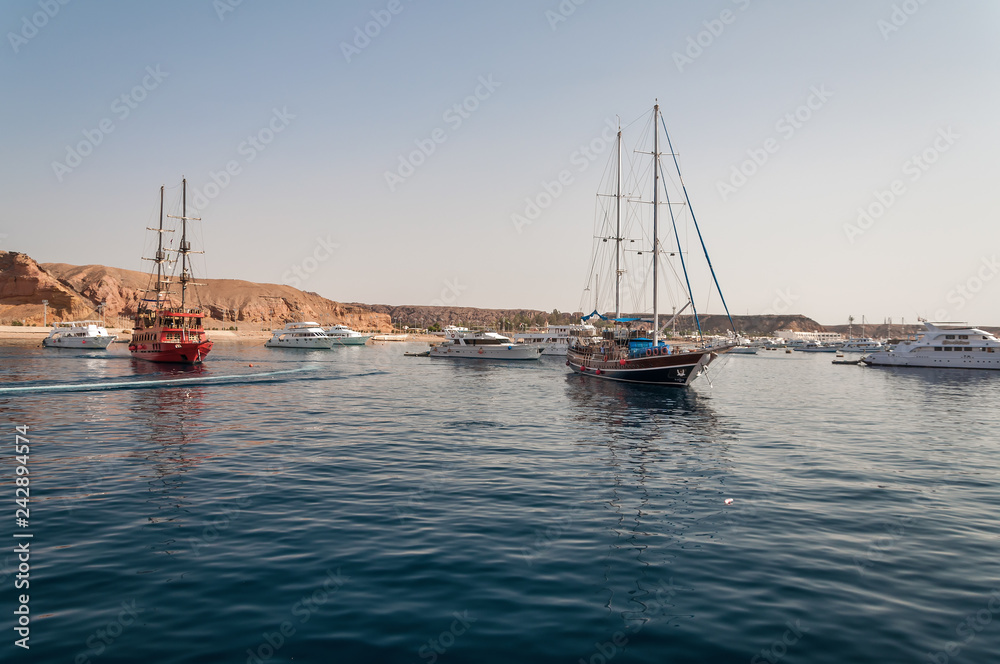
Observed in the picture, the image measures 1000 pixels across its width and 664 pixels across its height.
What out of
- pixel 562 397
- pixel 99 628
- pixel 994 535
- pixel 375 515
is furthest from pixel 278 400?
pixel 994 535

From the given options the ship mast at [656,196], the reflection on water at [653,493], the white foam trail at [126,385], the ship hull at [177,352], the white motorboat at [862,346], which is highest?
the ship mast at [656,196]

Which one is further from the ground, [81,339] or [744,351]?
[81,339]

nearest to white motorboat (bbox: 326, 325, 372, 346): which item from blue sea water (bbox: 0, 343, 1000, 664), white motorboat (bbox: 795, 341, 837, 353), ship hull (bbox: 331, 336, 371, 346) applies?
ship hull (bbox: 331, 336, 371, 346)

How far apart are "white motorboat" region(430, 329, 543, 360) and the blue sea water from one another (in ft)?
231

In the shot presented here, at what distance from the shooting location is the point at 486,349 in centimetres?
10088

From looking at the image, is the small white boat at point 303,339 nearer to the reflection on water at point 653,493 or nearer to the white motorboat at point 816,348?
the reflection on water at point 653,493

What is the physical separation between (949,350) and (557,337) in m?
63.7

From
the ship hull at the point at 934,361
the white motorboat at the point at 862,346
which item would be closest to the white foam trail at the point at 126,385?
the ship hull at the point at 934,361

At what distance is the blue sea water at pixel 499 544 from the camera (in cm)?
788

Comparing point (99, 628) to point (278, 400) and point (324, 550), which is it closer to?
point (324, 550)

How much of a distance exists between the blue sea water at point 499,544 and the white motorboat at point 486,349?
70.5 m

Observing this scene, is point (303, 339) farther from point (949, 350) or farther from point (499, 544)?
point (499, 544)

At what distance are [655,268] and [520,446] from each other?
31886 millimetres

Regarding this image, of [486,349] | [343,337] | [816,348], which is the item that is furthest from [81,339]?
[816,348]
